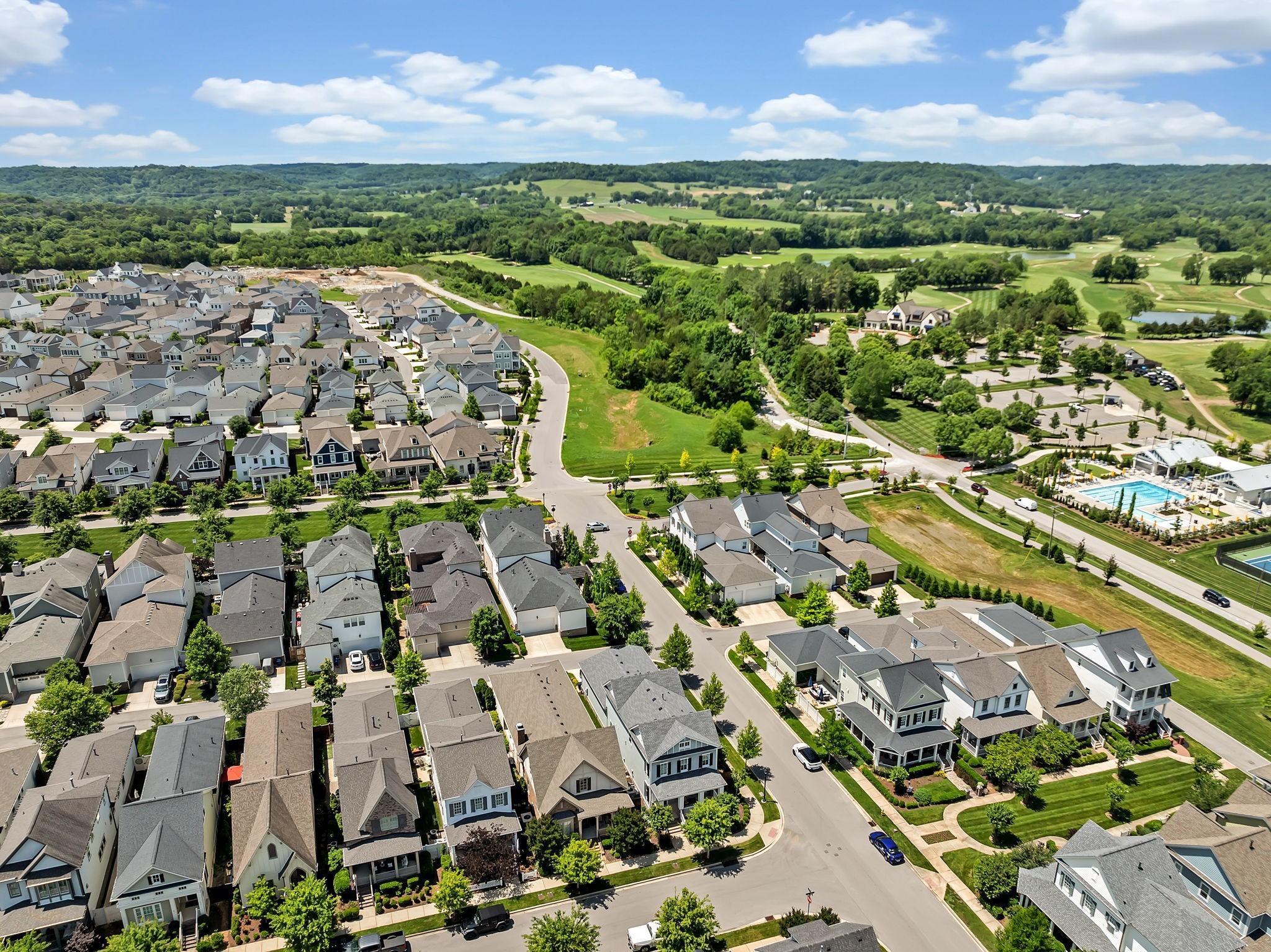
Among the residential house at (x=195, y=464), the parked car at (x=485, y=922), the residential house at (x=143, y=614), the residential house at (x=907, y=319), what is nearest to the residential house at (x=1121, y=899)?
the parked car at (x=485, y=922)

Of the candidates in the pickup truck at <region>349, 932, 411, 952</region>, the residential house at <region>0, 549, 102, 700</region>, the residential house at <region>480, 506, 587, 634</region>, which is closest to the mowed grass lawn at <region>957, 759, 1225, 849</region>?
the pickup truck at <region>349, 932, 411, 952</region>

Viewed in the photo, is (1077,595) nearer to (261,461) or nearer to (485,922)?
(485,922)

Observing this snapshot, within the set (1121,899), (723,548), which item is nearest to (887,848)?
(1121,899)

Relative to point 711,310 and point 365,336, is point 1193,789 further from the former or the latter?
point 365,336

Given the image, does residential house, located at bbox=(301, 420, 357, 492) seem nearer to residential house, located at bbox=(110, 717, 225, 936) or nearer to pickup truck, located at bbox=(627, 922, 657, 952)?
residential house, located at bbox=(110, 717, 225, 936)

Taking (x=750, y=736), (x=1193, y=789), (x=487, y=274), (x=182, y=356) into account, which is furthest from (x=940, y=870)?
(x=487, y=274)

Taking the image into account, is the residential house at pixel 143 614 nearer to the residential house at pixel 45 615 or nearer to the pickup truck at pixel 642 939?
the residential house at pixel 45 615
